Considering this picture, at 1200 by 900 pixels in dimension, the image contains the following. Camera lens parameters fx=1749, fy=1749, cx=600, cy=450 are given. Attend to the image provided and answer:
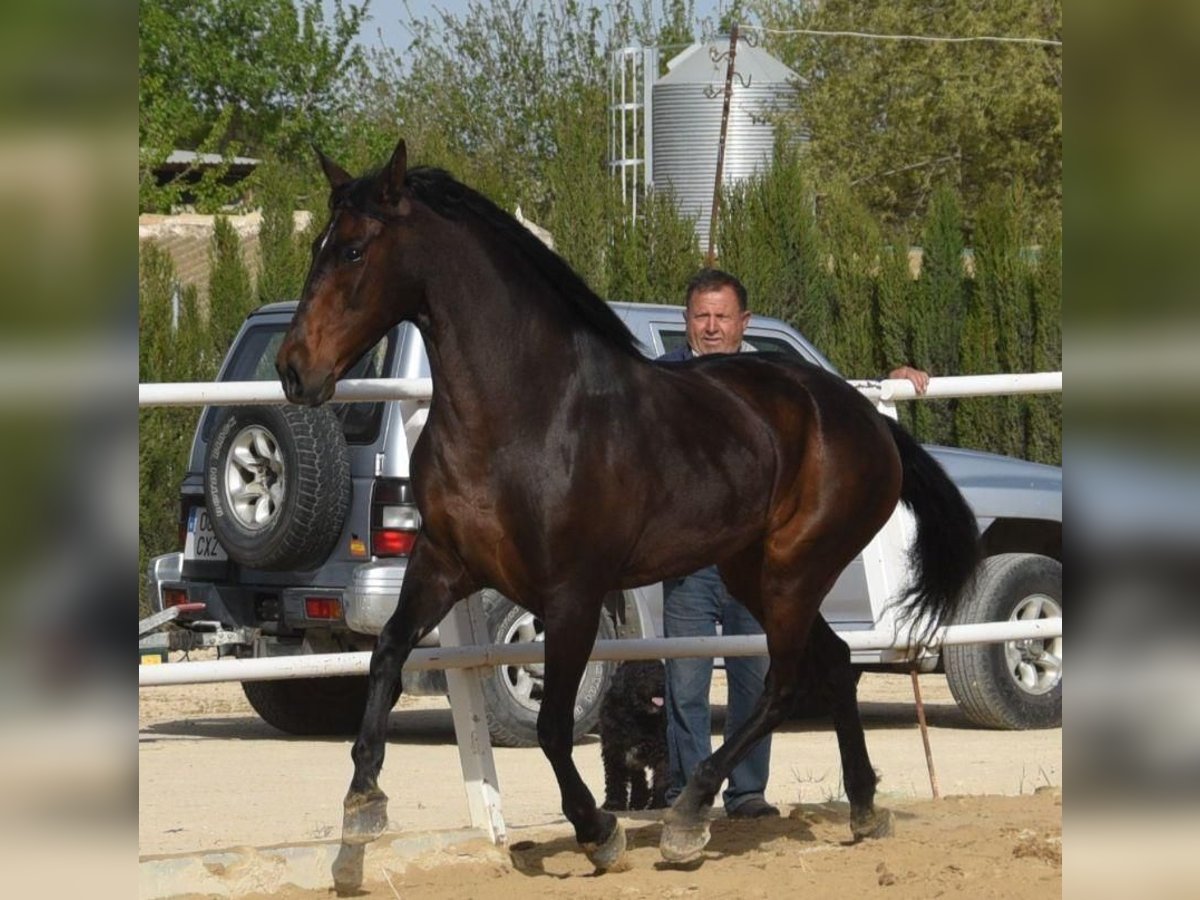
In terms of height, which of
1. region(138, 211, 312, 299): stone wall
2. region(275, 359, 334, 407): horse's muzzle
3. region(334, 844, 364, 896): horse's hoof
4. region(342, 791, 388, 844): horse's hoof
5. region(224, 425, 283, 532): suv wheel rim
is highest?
region(138, 211, 312, 299): stone wall

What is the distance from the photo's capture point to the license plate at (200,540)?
8.84 m

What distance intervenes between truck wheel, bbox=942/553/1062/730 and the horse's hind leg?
353 centimetres

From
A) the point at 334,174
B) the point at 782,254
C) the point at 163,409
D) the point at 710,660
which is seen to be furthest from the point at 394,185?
the point at 782,254

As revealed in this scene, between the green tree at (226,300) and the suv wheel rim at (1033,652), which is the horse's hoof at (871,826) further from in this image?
the green tree at (226,300)

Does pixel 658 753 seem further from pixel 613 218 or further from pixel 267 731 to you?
pixel 613 218

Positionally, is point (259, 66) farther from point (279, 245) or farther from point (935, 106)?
point (279, 245)

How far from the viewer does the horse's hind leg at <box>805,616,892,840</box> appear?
557 centimetres

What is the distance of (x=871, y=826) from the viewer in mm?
5566

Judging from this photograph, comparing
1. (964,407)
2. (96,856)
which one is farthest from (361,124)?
(96,856)

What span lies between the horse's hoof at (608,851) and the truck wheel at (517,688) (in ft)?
10.8

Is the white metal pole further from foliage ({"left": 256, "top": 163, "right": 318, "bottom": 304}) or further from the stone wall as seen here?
the stone wall

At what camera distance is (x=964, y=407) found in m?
14.9

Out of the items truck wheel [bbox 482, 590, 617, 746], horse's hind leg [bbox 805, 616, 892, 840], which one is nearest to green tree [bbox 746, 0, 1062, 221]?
truck wheel [bbox 482, 590, 617, 746]

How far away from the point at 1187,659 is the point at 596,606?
368cm
